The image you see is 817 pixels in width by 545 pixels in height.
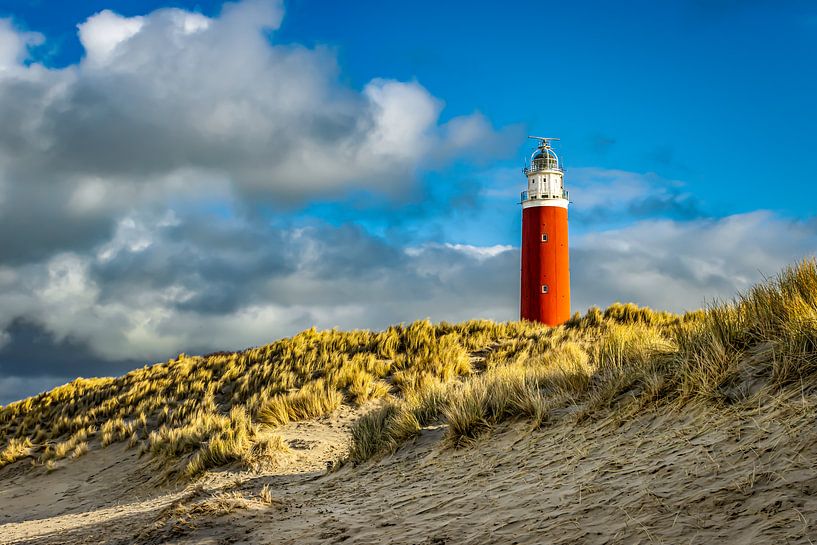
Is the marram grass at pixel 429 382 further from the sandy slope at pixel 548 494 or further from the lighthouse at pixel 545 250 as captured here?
the lighthouse at pixel 545 250

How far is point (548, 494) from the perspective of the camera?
6508 mm

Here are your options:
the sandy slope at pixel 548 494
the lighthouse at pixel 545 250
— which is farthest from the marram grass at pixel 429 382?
the lighthouse at pixel 545 250

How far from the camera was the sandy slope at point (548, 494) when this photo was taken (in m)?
5.12

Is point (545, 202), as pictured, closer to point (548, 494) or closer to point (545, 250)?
point (545, 250)

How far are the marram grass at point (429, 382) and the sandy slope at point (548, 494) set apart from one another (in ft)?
1.93

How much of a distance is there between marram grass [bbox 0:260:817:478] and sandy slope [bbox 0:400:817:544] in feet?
1.93

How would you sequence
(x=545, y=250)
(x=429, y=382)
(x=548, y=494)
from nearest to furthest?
1. (x=548, y=494)
2. (x=429, y=382)
3. (x=545, y=250)

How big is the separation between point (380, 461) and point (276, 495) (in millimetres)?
1607

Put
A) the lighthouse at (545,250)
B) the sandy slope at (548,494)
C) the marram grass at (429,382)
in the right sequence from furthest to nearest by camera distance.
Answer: the lighthouse at (545,250)
the marram grass at (429,382)
the sandy slope at (548,494)

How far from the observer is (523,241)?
119 feet

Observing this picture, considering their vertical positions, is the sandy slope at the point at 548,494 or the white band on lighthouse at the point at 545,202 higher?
the white band on lighthouse at the point at 545,202

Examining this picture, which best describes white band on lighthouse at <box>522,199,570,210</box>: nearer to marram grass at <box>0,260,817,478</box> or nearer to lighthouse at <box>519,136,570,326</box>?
lighthouse at <box>519,136,570,326</box>

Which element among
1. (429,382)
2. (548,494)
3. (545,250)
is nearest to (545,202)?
(545,250)

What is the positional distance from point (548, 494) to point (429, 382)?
10823 mm
